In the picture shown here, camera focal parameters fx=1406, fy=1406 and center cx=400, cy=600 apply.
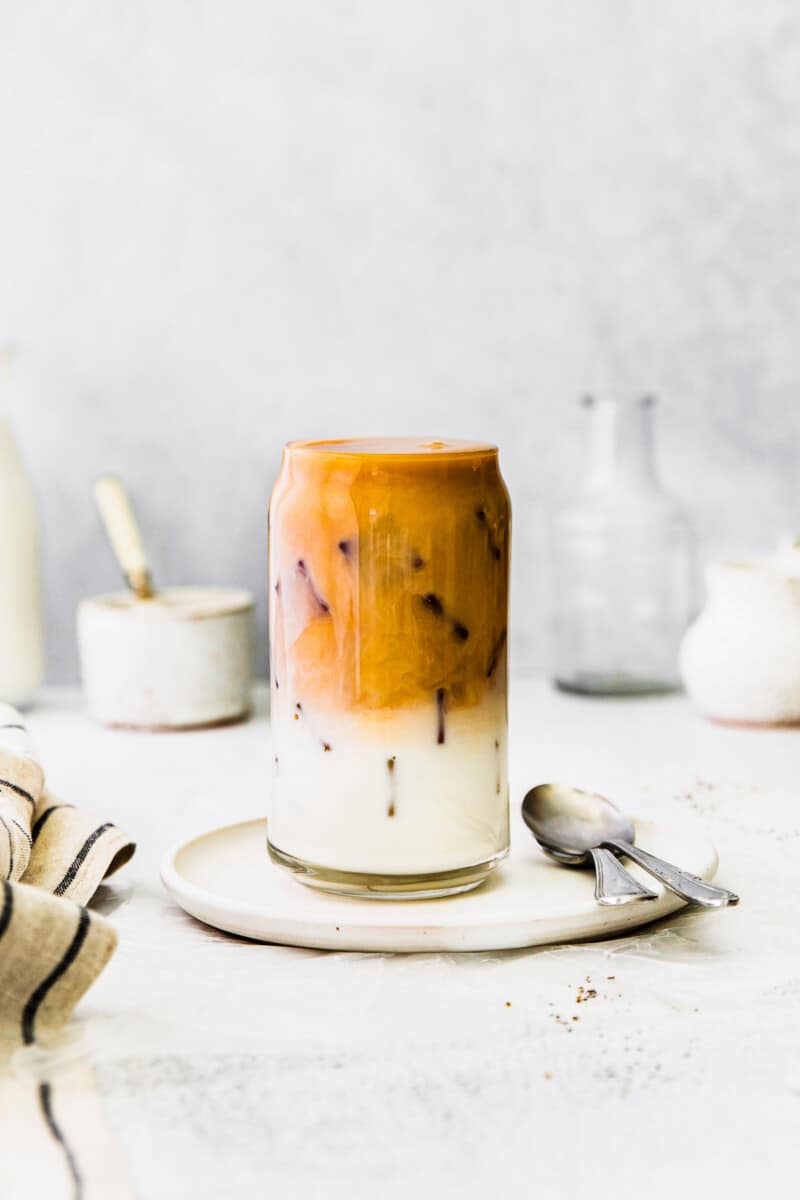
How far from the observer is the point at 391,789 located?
639 millimetres

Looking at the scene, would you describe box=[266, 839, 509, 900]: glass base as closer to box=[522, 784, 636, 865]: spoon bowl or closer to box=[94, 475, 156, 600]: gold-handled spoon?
box=[522, 784, 636, 865]: spoon bowl

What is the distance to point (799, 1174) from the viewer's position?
45 cm

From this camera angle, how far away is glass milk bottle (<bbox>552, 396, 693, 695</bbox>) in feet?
4.34

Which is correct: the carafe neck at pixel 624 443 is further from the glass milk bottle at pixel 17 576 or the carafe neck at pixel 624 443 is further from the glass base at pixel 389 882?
the glass base at pixel 389 882

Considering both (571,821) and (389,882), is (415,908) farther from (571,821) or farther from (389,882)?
(571,821)

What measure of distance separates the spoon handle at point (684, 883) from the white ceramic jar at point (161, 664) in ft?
1.89

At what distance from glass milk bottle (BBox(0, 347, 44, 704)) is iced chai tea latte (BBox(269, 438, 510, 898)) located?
62 centimetres

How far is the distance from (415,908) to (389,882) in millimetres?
17

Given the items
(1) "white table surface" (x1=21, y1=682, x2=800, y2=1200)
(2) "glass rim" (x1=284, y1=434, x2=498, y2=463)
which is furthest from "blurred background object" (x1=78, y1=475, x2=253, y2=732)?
(2) "glass rim" (x1=284, y1=434, x2=498, y2=463)

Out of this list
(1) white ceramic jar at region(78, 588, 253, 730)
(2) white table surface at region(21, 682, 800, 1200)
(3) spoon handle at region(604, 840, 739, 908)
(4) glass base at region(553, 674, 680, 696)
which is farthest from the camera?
(4) glass base at region(553, 674, 680, 696)

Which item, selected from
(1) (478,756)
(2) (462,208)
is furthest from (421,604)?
(2) (462,208)

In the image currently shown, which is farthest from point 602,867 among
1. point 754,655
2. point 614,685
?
point 614,685

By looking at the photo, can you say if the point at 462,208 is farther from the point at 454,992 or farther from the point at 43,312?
the point at 454,992

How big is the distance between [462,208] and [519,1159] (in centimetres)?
107
